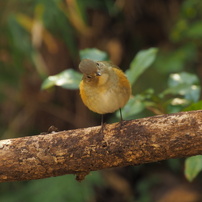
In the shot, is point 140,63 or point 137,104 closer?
point 137,104

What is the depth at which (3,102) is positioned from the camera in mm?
5820

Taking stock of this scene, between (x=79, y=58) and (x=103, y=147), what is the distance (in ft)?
11.2

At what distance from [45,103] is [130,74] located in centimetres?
308

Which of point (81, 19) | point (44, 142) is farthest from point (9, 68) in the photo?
point (44, 142)

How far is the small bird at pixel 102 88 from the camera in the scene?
2537 millimetres

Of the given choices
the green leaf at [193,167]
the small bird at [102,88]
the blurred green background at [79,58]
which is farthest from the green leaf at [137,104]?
the blurred green background at [79,58]

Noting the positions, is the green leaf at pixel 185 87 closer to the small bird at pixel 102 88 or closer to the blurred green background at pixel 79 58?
the small bird at pixel 102 88

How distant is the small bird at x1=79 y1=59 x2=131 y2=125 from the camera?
99.9 inches

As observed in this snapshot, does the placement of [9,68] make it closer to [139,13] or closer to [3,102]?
[3,102]

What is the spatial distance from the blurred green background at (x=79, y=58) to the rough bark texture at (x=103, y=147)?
189 centimetres

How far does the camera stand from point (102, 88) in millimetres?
2564

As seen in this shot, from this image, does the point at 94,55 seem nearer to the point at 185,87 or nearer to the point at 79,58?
the point at 185,87

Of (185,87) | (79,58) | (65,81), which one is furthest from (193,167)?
(79,58)

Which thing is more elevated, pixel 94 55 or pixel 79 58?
pixel 79 58
